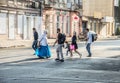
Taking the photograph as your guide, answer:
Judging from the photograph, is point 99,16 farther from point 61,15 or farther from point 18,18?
point 18,18

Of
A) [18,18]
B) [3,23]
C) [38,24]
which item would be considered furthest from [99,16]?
[3,23]

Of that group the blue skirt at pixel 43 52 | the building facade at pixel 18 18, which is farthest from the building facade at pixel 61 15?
the blue skirt at pixel 43 52

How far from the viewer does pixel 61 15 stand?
61562 mm

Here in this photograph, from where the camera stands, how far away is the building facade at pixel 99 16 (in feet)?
246

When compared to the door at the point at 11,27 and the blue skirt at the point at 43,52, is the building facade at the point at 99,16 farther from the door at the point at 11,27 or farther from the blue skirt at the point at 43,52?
the blue skirt at the point at 43,52

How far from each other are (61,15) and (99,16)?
1928cm

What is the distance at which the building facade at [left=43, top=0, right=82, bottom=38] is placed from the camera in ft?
188

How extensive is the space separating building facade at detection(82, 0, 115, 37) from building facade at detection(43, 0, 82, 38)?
18.1 feet

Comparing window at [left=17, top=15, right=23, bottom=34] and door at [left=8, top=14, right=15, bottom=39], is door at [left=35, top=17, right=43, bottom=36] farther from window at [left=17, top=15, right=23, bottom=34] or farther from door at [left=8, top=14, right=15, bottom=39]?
door at [left=8, top=14, right=15, bottom=39]

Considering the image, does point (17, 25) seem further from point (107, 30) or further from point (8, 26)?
point (107, 30)

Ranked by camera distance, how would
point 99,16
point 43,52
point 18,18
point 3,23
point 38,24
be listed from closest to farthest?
point 43,52 → point 3,23 → point 18,18 → point 38,24 → point 99,16

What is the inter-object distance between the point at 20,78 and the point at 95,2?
6615cm

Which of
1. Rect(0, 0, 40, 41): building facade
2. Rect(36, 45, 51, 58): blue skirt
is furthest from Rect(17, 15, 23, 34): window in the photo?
Rect(36, 45, 51, 58): blue skirt

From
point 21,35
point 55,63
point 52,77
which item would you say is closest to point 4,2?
point 21,35
